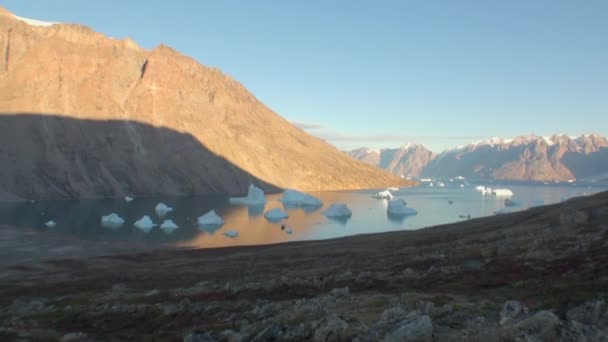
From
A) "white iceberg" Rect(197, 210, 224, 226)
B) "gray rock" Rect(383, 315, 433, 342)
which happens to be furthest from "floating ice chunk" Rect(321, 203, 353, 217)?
"gray rock" Rect(383, 315, 433, 342)

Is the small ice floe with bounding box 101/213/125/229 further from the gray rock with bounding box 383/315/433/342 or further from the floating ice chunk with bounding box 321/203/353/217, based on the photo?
the gray rock with bounding box 383/315/433/342

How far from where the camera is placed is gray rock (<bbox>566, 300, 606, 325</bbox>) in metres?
13.2

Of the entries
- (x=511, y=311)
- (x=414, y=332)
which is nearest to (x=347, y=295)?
(x=511, y=311)

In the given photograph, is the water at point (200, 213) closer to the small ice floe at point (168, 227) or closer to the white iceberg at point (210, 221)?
the small ice floe at point (168, 227)

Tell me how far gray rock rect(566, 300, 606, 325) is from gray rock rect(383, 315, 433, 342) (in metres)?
4.06

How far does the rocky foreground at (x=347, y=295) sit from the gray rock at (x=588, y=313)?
0.11ft

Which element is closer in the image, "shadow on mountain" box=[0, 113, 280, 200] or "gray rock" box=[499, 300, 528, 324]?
"gray rock" box=[499, 300, 528, 324]

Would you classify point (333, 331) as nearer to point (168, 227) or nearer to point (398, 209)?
point (168, 227)

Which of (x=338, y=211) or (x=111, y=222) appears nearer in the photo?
(x=111, y=222)

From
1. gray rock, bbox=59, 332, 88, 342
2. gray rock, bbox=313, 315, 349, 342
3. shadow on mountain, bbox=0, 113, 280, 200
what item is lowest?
gray rock, bbox=59, 332, 88, 342

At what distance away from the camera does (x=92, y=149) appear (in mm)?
182875

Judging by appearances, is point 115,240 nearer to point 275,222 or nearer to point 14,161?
point 275,222

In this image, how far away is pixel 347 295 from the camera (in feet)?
75.6

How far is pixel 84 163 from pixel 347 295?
170419 mm
